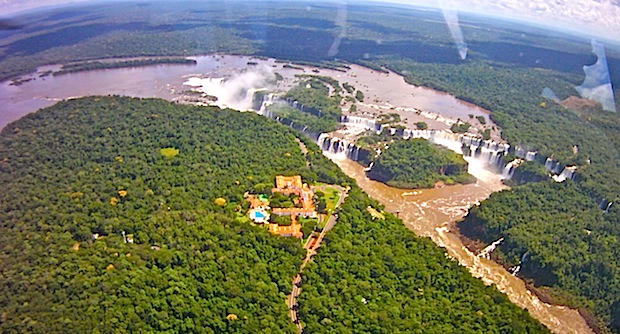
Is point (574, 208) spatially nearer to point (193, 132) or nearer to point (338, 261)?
point (338, 261)

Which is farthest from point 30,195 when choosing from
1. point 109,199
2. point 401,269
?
point 401,269

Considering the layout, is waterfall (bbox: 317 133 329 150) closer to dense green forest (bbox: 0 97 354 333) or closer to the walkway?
dense green forest (bbox: 0 97 354 333)

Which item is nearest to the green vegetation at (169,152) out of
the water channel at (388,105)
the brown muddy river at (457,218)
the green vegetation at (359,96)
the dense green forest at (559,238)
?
the water channel at (388,105)

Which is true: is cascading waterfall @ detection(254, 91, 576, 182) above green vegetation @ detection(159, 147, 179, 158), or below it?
below

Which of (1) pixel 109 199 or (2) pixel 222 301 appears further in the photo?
(1) pixel 109 199

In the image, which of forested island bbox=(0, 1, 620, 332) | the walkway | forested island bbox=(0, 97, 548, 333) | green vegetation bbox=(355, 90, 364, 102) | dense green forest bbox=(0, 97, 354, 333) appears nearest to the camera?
dense green forest bbox=(0, 97, 354, 333)

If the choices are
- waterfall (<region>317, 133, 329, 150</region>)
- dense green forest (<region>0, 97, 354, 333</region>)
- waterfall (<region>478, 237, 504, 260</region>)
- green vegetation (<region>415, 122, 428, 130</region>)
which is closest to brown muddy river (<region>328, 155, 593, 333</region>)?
waterfall (<region>478, 237, 504, 260</region>)
